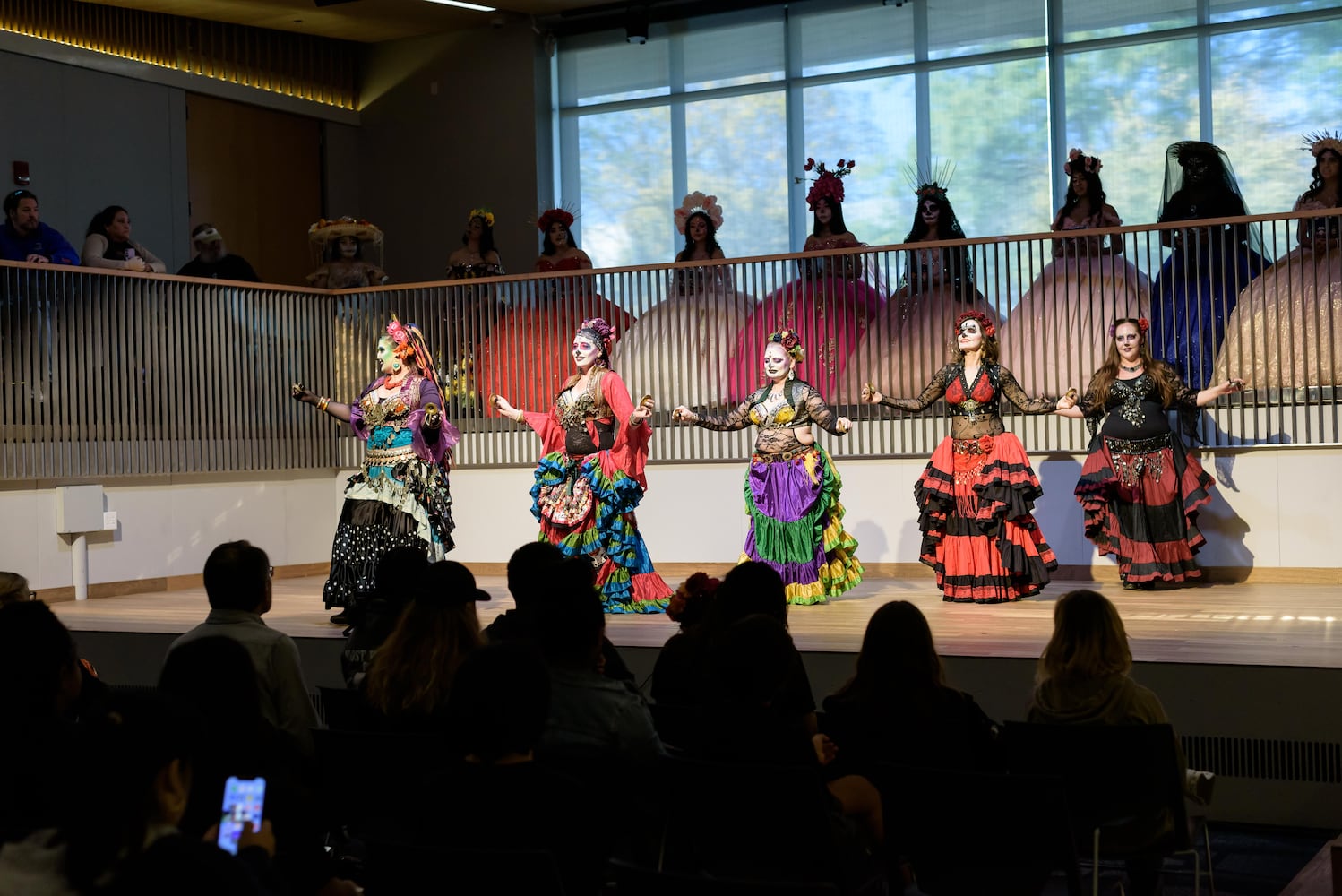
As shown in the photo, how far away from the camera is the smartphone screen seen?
2127mm

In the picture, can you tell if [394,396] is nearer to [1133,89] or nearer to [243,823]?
[243,823]

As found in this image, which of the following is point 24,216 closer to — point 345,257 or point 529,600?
point 345,257

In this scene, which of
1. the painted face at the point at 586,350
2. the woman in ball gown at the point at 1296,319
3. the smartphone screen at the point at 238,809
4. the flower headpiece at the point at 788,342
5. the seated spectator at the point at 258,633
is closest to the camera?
the smartphone screen at the point at 238,809

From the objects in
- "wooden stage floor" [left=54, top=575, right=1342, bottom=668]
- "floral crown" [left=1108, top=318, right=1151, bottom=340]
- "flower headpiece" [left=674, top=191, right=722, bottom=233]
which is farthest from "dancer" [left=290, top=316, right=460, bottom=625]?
"floral crown" [left=1108, top=318, right=1151, bottom=340]

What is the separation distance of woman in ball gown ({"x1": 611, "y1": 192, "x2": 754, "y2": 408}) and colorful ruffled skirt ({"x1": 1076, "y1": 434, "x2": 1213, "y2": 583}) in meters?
2.50

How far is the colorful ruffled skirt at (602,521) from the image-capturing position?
7.50 meters

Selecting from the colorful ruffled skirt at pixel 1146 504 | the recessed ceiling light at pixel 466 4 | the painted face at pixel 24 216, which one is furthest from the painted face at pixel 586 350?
the recessed ceiling light at pixel 466 4

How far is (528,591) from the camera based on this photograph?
3818 millimetres

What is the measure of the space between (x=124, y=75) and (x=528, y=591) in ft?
30.9

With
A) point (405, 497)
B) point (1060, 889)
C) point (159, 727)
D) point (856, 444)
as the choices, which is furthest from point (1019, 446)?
point (159, 727)

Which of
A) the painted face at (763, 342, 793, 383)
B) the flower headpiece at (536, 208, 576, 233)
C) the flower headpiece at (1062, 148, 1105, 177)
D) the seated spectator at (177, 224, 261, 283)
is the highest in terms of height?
the flower headpiece at (1062, 148, 1105, 177)

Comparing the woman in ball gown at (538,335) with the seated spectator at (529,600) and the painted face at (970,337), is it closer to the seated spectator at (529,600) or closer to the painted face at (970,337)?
the painted face at (970,337)

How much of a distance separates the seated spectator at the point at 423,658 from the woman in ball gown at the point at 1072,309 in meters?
5.86

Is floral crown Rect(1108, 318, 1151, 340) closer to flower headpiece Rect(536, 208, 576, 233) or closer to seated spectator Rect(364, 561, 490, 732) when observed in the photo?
flower headpiece Rect(536, 208, 576, 233)
